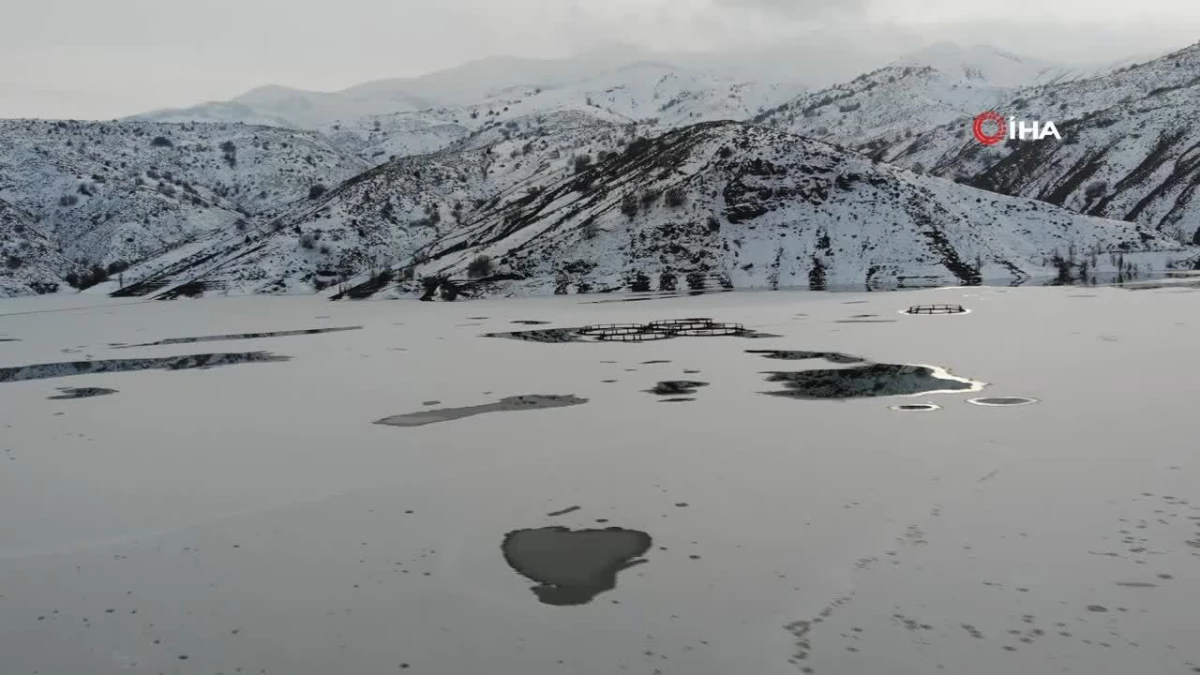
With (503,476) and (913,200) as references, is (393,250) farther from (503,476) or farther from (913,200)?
(503,476)

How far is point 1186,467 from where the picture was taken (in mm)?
18344

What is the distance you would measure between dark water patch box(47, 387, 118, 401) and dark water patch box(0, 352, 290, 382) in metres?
6.48

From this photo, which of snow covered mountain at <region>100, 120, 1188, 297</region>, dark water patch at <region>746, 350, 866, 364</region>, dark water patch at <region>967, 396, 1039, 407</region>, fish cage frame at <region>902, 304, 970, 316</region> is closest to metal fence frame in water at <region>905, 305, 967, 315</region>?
fish cage frame at <region>902, 304, 970, 316</region>

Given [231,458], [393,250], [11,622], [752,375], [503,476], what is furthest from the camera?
[393,250]

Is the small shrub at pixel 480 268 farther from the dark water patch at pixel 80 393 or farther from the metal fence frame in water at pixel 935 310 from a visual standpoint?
the dark water patch at pixel 80 393

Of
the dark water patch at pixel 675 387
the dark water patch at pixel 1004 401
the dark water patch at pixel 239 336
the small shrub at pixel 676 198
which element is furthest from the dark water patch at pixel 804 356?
the small shrub at pixel 676 198

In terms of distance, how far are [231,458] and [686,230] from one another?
123 meters

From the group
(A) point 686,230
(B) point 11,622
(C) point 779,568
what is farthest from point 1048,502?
(A) point 686,230

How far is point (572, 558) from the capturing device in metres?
14.4

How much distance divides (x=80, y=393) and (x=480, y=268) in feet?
336

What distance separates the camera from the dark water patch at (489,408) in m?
27.0

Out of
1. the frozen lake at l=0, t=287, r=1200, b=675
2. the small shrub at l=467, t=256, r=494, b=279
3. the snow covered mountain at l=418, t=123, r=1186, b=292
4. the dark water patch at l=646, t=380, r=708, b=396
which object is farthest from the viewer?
the small shrub at l=467, t=256, r=494, b=279

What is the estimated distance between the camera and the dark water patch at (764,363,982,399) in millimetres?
29922

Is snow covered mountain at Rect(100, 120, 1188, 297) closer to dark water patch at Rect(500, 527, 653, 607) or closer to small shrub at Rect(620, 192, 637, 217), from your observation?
small shrub at Rect(620, 192, 637, 217)
